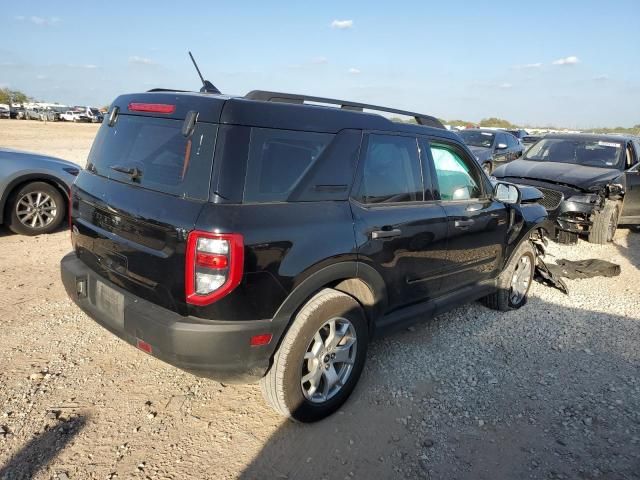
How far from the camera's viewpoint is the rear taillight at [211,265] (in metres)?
2.31

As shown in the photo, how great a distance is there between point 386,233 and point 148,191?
1.47m

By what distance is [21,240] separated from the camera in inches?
242

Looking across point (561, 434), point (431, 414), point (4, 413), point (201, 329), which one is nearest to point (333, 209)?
point (201, 329)

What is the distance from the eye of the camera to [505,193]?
4301 mm

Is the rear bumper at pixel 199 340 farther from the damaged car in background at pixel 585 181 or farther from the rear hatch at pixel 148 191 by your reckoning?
the damaged car in background at pixel 585 181

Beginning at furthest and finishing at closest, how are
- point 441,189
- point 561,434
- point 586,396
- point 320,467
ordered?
point 441,189
point 586,396
point 561,434
point 320,467

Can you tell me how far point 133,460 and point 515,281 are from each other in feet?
13.0

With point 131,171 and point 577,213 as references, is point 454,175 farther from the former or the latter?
point 577,213

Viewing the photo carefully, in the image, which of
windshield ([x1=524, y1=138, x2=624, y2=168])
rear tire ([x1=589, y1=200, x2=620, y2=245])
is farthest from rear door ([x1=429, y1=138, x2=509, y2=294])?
windshield ([x1=524, y1=138, x2=624, y2=168])

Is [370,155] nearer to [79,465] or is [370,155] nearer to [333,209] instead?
[333,209]

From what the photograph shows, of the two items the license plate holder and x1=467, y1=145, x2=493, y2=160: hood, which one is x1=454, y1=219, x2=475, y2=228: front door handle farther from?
x1=467, y1=145, x2=493, y2=160: hood

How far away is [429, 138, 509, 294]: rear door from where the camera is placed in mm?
3725

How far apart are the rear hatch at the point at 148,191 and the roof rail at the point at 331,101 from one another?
285 mm

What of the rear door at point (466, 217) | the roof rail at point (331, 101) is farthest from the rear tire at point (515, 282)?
the roof rail at point (331, 101)
